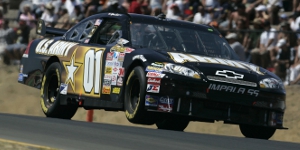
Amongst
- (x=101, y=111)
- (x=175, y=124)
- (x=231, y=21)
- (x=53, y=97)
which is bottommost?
(x=101, y=111)

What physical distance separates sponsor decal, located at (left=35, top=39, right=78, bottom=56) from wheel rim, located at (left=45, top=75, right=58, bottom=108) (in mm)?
370

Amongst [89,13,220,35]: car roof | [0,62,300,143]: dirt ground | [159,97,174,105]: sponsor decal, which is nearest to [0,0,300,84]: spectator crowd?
[0,62,300,143]: dirt ground

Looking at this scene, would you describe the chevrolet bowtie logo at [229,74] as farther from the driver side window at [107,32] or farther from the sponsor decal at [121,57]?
the driver side window at [107,32]

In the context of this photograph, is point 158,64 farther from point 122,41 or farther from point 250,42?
point 250,42

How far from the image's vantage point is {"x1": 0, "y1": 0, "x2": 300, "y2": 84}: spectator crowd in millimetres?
14047

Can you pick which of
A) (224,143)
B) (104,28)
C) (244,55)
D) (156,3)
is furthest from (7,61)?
(224,143)

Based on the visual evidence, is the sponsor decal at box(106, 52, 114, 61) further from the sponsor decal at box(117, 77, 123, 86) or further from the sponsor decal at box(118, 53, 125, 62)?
the sponsor decal at box(117, 77, 123, 86)

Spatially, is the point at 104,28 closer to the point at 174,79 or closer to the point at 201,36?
the point at 201,36

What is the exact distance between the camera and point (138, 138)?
825 cm

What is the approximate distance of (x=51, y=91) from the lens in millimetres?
11664

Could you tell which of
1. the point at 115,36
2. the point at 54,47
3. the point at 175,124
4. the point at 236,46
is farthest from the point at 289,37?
the point at 54,47

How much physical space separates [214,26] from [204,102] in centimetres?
595

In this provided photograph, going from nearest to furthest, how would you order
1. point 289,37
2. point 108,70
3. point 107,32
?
point 108,70 → point 107,32 → point 289,37

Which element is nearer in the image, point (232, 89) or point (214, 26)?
point (232, 89)
